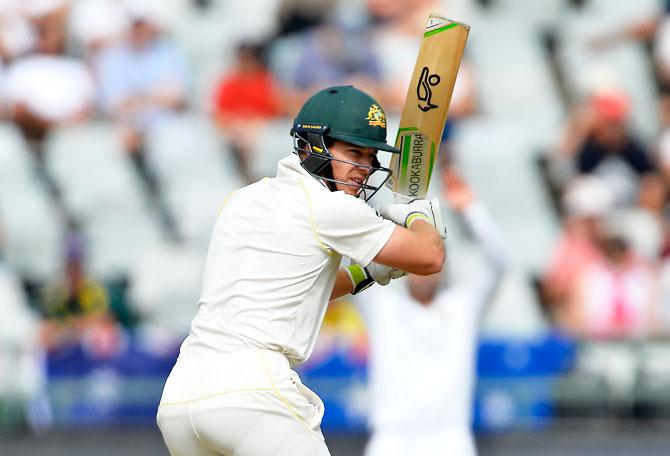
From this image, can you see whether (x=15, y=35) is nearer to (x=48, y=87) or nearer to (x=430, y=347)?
(x=48, y=87)

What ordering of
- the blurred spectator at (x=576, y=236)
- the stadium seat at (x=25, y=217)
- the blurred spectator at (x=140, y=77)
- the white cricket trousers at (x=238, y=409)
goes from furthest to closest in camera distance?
the blurred spectator at (x=140, y=77), the stadium seat at (x=25, y=217), the blurred spectator at (x=576, y=236), the white cricket trousers at (x=238, y=409)

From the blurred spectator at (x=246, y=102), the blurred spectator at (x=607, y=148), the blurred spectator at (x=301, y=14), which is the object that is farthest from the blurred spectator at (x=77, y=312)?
the blurred spectator at (x=607, y=148)

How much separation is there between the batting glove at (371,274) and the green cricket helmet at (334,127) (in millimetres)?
321

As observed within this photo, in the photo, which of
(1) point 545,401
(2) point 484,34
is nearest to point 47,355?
(1) point 545,401

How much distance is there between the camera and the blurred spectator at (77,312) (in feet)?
29.7

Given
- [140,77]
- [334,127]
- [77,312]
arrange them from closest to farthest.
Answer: [334,127]
[77,312]
[140,77]

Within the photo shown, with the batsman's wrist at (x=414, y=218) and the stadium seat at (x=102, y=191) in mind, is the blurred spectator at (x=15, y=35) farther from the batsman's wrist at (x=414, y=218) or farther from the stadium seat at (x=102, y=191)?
the batsman's wrist at (x=414, y=218)

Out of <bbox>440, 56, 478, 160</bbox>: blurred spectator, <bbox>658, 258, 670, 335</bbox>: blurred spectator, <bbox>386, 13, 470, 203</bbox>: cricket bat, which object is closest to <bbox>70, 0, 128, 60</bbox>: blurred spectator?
<bbox>440, 56, 478, 160</bbox>: blurred spectator

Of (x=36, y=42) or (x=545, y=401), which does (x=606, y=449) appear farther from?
(x=36, y=42)

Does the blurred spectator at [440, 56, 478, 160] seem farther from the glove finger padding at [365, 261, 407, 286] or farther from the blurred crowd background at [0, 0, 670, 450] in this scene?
the glove finger padding at [365, 261, 407, 286]

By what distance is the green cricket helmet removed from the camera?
3490 millimetres

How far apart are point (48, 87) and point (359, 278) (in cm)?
713

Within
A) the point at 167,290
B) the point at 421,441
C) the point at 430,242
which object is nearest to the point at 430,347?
the point at 421,441

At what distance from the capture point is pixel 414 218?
3.62m
